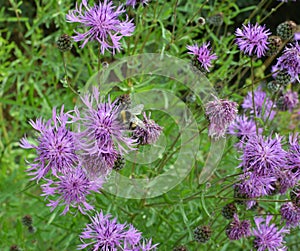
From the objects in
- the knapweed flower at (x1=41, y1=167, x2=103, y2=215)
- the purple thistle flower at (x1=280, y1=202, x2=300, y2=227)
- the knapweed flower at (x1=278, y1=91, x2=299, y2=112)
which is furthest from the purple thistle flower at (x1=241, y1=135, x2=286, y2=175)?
the knapweed flower at (x1=278, y1=91, x2=299, y2=112)

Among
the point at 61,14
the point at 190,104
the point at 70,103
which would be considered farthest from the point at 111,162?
the point at 61,14

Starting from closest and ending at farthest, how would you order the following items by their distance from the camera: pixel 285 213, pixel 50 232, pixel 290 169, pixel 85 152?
pixel 85 152 < pixel 290 169 < pixel 285 213 < pixel 50 232

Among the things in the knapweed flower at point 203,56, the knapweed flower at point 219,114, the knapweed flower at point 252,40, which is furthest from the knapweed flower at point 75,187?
the knapweed flower at point 252,40

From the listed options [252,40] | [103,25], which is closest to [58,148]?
[103,25]

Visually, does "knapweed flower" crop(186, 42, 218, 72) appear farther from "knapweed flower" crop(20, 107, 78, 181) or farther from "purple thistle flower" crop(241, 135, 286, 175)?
"knapweed flower" crop(20, 107, 78, 181)

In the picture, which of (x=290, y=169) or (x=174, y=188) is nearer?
(x=290, y=169)

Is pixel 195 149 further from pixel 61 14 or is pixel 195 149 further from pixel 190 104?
pixel 61 14
